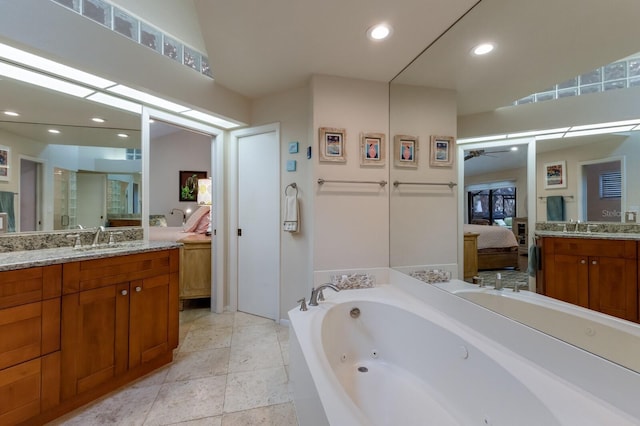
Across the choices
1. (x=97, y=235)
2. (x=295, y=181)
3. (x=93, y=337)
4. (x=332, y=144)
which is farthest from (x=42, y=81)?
(x=332, y=144)

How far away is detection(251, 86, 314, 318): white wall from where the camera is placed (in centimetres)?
246

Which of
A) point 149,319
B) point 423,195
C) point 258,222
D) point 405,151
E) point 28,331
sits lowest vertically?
point 149,319

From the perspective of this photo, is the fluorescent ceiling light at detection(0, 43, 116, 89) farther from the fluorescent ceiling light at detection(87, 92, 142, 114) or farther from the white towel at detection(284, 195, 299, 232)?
the white towel at detection(284, 195, 299, 232)

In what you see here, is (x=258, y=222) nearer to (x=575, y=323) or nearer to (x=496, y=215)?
(x=496, y=215)

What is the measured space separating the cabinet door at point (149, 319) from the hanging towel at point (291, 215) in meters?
1.02

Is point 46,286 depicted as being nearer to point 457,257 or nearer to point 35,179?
point 35,179

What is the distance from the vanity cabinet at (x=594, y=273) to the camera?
40.4 inches

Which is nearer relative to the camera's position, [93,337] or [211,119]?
[93,337]

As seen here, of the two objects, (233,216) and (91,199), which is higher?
(91,199)

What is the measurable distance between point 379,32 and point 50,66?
6.91ft

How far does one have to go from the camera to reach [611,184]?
1089 millimetres

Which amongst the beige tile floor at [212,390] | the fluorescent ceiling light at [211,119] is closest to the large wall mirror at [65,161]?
the fluorescent ceiling light at [211,119]

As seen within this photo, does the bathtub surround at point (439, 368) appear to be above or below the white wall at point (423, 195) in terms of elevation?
below

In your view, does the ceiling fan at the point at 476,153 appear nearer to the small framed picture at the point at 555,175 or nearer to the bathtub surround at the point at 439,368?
the small framed picture at the point at 555,175
